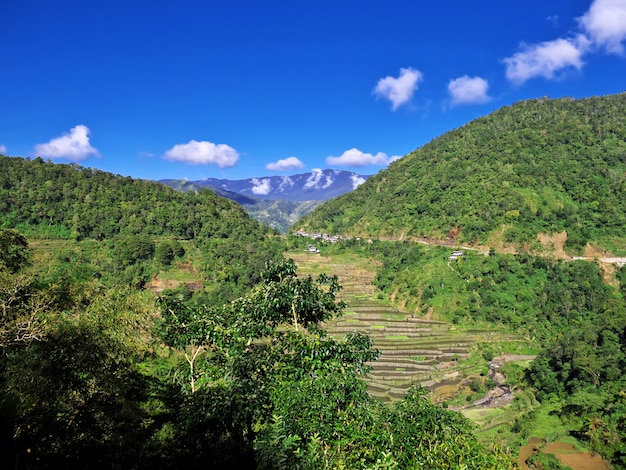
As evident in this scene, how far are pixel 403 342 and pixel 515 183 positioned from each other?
41502 mm

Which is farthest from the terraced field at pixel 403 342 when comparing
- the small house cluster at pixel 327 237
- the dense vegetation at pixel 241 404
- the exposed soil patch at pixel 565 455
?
the small house cluster at pixel 327 237

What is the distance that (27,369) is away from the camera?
7844mm

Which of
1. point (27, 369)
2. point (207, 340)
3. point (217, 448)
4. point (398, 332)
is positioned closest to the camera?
point (217, 448)

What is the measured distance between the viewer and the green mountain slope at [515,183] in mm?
57500

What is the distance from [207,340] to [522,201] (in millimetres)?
66302

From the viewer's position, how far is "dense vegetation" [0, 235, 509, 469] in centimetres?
437

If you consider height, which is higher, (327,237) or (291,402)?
(327,237)

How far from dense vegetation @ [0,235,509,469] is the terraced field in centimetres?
2027

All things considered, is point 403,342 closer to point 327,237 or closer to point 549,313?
point 549,313

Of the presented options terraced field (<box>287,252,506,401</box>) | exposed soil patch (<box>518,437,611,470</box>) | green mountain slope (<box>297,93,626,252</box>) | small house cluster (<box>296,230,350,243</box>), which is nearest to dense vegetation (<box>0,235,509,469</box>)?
terraced field (<box>287,252,506,401</box>)

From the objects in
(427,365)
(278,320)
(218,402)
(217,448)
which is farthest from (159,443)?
(427,365)

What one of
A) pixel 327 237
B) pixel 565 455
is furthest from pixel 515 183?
pixel 565 455

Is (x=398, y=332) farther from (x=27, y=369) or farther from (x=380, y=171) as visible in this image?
(x=380, y=171)

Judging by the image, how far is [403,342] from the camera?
42.4m
